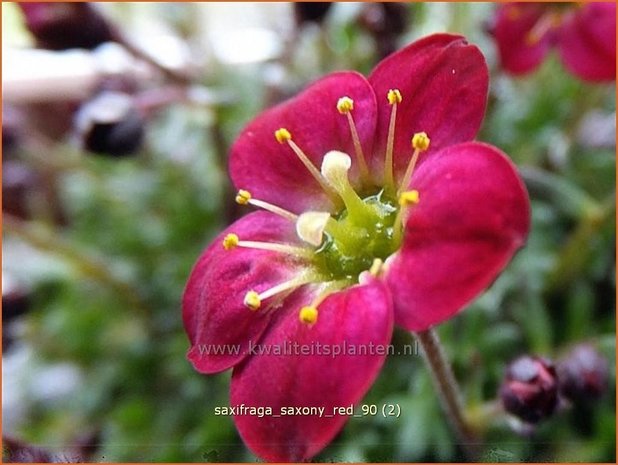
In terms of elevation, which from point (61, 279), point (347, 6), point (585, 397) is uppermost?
point (347, 6)

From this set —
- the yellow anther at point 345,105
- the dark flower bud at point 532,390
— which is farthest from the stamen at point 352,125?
the dark flower bud at point 532,390

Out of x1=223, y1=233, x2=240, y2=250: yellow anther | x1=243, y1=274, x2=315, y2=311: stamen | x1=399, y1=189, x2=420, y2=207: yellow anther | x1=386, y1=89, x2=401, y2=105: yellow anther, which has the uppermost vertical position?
x1=386, y1=89, x2=401, y2=105: yellow anther

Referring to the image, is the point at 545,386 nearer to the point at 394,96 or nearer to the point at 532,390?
the point at 532,390

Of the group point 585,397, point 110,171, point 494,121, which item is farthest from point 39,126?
point 585,397

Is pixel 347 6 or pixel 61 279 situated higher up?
pixel 347 6

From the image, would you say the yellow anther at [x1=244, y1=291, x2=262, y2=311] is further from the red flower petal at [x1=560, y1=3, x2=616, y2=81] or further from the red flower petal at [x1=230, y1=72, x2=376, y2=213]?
the red flower petal at [x1=560, y1=3, x2=616, y2=81]

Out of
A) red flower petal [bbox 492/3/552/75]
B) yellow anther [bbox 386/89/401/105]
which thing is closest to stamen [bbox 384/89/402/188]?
yellow anther [bbox 386/89/401/105]

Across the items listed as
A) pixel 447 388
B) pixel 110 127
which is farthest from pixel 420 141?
pixel 110 127

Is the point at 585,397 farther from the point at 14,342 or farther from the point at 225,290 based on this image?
the point at 14,342
